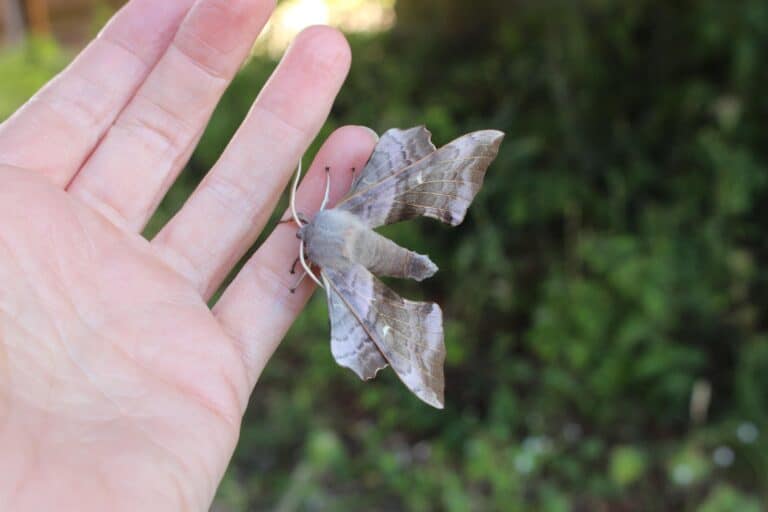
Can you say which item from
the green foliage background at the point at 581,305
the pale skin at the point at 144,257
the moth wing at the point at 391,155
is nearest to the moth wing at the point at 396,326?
the pale skin at the point at 144,257

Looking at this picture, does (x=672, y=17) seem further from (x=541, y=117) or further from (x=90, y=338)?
(x=90, y=338)

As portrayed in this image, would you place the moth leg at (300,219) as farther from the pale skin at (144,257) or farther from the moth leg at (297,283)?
the moth leg at (297,283)

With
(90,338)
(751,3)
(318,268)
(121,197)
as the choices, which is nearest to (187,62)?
(121,197)

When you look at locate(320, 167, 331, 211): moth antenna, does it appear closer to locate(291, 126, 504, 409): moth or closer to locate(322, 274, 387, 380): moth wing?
locate(291, 126, 504, 409): moth

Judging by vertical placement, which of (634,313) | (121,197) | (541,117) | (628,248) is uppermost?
(121,197)

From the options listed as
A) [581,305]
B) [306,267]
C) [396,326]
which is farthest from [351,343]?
[581,305]

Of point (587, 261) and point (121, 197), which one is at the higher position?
point (121, 197)
